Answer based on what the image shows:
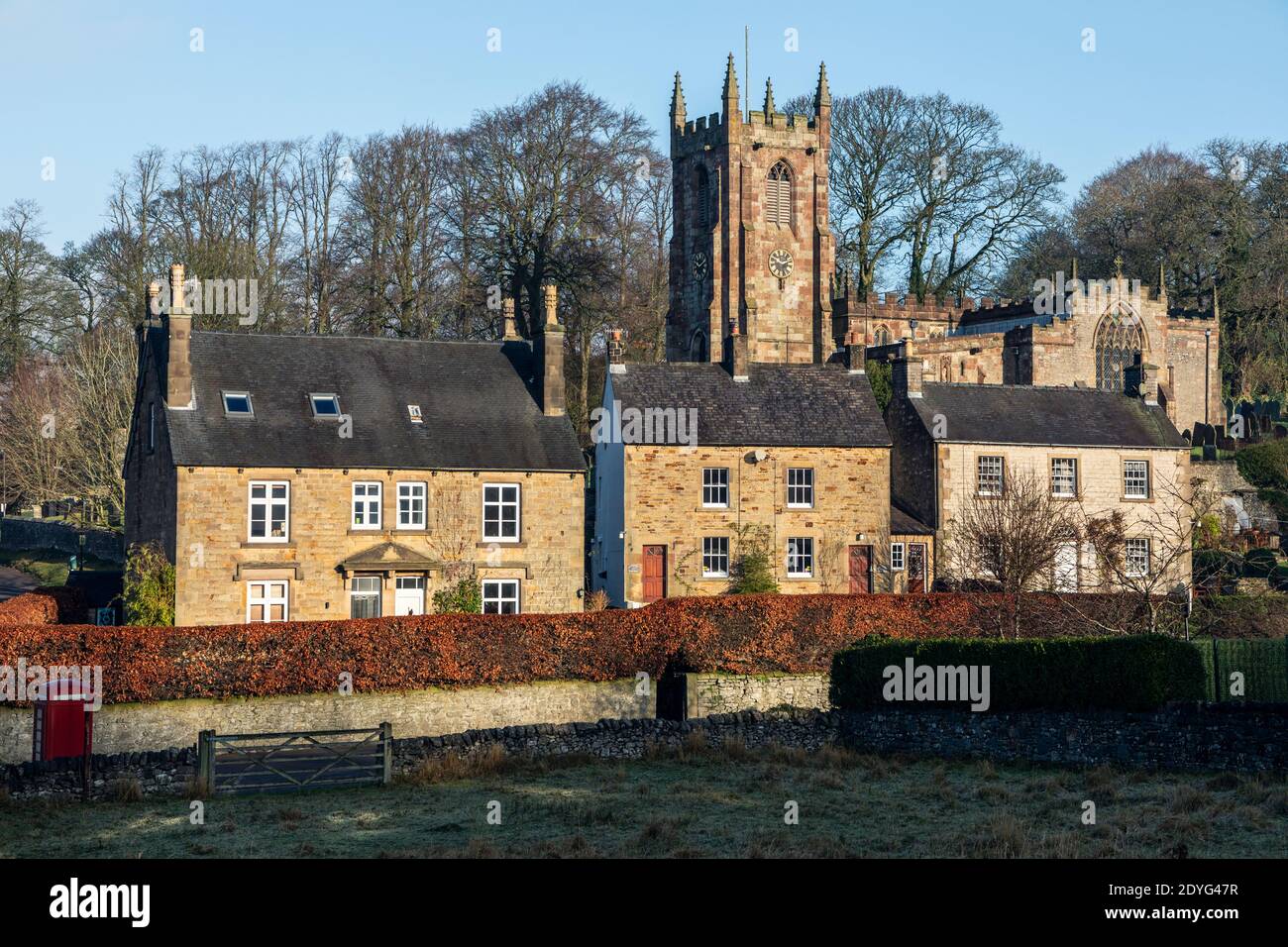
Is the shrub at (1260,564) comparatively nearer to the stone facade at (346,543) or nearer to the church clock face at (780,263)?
the church clock face at (780,263)

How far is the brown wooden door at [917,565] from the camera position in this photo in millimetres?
47281

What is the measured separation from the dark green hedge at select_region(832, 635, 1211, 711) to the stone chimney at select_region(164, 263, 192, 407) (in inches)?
766

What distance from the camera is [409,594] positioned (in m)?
41.6

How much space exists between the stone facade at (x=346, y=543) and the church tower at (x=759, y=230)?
73.1 feet

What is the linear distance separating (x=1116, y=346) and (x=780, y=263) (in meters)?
16.3

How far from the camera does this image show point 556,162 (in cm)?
6481

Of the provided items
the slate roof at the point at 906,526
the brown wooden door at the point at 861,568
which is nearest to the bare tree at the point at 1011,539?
the slate roof at the point at 906,526

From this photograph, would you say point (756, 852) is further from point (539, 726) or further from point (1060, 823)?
point (539, 726)

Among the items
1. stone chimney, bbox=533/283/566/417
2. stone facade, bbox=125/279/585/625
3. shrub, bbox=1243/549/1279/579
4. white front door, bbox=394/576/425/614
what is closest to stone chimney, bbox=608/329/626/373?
stone chimney, bbox=533/283/566/417

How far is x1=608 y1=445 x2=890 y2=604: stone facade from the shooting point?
1748 inches

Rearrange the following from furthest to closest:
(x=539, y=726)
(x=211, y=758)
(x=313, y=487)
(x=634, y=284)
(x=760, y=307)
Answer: (x=634, y=284), (x=760, y=307), (x=313, y=487), (x=539, y=726), (x=211, y=758)

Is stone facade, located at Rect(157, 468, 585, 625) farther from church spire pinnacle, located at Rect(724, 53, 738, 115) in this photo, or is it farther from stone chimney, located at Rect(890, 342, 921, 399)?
church spire pinnacle, located at Rect(724, 53, 738, 115)

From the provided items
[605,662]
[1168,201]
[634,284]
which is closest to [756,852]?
[605,662]
